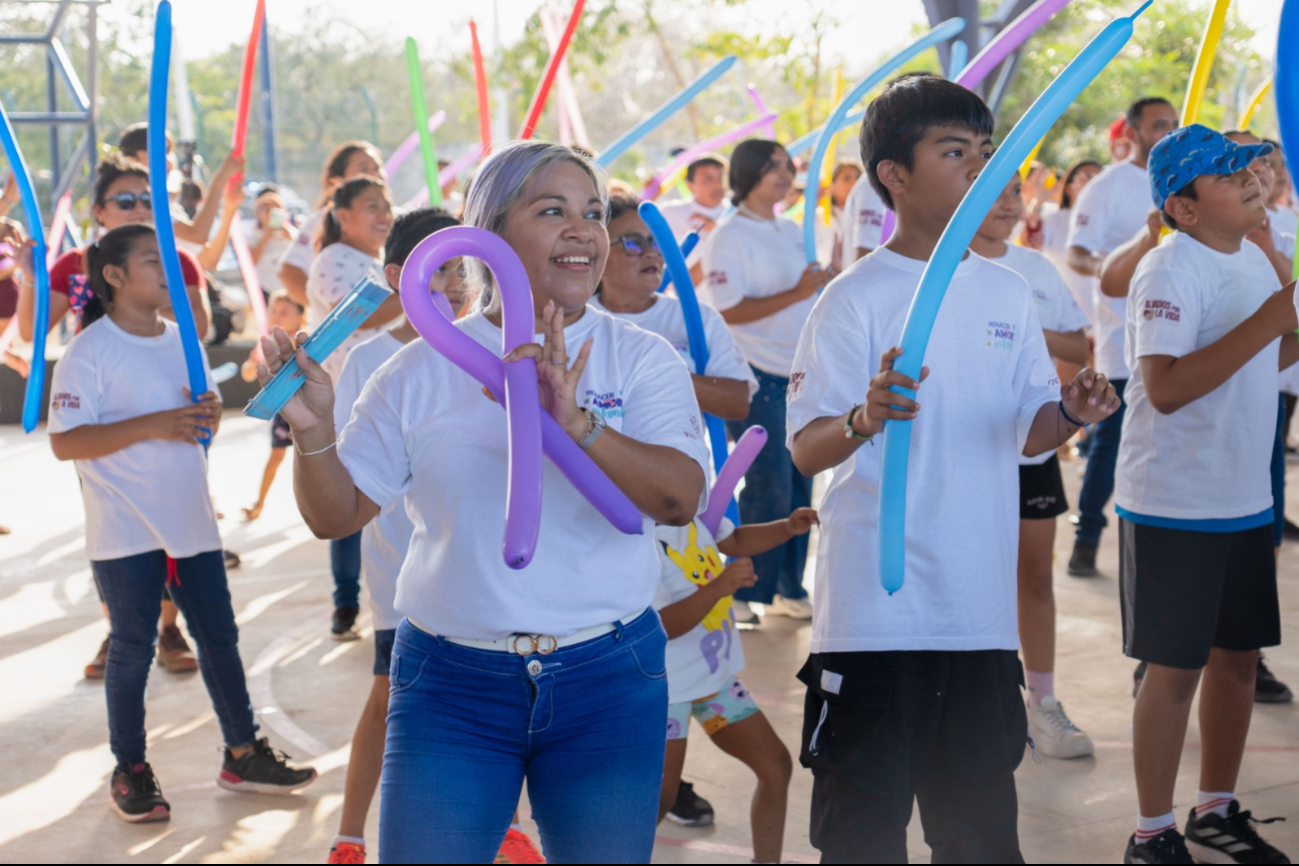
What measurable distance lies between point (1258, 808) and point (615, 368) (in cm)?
231

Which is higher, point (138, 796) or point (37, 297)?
point (37, 297)

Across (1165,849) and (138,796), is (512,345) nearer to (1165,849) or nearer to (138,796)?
(1165,849)

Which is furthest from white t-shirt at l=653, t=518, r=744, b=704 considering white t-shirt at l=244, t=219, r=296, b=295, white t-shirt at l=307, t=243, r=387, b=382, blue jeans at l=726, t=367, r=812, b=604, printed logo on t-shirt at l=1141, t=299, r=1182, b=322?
white t-shirt at l=244, t=219, r=296, b=295

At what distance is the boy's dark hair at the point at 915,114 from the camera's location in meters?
2.31

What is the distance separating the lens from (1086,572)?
5.67m

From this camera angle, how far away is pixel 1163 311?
2852 mm

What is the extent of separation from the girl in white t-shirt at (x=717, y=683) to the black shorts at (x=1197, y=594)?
0.80 m

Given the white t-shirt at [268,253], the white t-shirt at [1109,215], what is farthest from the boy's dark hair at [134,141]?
the white t-shirt at [1109,215]

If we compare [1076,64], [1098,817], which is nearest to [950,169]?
[1076,64]

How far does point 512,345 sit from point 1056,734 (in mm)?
2562

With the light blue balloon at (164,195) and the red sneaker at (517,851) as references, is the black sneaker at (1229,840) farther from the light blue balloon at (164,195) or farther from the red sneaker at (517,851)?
the light blue balloon at (164,195)

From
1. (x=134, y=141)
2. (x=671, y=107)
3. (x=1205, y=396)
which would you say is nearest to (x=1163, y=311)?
(x=1205, y=396)

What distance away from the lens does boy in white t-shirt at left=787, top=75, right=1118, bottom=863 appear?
223cm

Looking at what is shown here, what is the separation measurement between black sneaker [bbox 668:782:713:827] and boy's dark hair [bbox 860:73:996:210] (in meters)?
1.71
